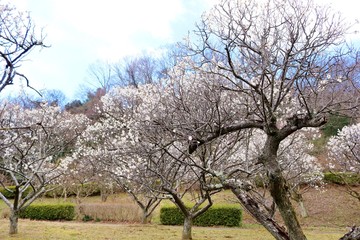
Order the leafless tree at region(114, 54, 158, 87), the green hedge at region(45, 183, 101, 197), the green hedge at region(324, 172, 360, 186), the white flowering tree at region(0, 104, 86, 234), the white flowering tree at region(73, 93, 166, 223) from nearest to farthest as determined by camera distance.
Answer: the white flowering tree at region(73, 93, 166, 223) < the white flowering tree at region(0, 104, 86, 234) < the green hedge at region(324, 172, 360, 186) < the green hedge at region(45, 183, 101, 197) < the leafless tree at region(114, 54, 158, 87)

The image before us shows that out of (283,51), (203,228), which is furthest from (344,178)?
(283,51)

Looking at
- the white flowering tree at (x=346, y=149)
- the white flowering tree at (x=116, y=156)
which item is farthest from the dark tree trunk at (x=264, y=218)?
the white flowering tree at (x=346, y=149)

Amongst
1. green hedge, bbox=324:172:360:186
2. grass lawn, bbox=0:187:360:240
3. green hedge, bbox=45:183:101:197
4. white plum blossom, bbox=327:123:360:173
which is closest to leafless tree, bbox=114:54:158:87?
green hedge, bbox=45:183:101:197

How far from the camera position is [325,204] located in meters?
17.4

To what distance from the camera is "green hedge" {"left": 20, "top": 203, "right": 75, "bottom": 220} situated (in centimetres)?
1622

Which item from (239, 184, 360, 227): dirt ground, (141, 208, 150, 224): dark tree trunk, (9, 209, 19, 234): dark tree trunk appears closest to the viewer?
(9, 209, 19, 234): dark tree trunk

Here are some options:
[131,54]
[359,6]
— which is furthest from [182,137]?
[131,54]

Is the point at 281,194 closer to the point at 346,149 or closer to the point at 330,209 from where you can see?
the point at 346,149

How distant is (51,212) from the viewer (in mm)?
16484

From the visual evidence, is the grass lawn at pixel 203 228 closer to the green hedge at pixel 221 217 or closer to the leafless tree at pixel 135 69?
the green hedge at pixel 221 217

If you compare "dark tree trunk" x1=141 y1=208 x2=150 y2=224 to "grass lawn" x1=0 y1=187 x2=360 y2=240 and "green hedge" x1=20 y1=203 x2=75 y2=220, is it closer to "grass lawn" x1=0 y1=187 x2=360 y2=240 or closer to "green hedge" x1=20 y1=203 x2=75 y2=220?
"grass lawn" x1=0 y1=187 x2=360 y2=240

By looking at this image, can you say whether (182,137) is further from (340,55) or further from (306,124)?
(340,55)

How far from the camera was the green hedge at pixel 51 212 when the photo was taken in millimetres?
16219

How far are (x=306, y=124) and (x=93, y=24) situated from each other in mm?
7011
